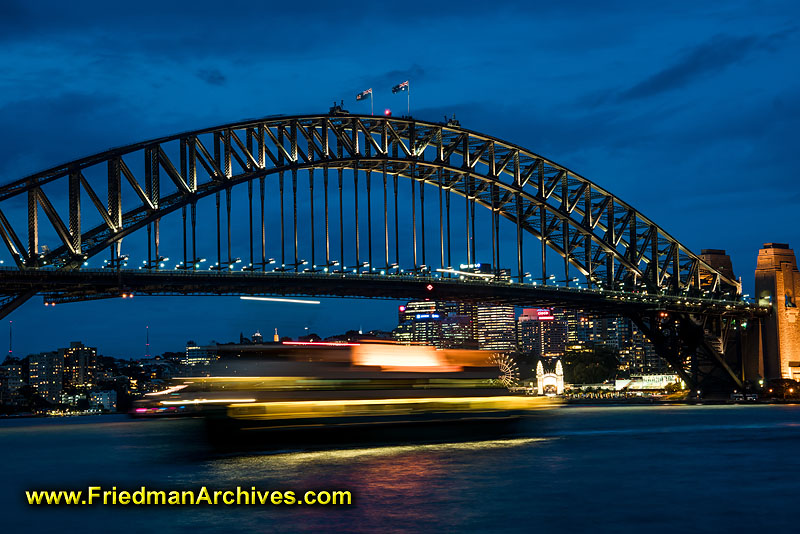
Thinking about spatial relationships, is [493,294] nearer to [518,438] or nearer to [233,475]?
[518,438]

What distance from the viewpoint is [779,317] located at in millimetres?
122188

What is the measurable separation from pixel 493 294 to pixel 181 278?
1212 inches

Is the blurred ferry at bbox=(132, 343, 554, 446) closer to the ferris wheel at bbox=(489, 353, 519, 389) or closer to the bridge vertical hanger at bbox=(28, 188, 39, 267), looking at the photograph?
the ferris wheel at bbox=(489, 353, 519, 389)

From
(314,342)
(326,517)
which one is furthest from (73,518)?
(314,342)

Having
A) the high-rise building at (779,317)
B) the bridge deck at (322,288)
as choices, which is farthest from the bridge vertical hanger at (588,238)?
the high-rise building at (779,317)

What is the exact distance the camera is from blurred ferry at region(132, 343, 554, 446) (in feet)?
144

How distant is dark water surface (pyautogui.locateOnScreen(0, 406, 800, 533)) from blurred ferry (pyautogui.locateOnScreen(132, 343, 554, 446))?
116cm

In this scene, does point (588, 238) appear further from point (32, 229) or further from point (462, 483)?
point (462, 483)

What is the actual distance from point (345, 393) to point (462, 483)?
14.3m

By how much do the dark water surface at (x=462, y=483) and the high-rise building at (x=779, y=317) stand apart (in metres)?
70.4

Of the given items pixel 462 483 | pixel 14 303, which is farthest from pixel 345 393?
pixel 14 303

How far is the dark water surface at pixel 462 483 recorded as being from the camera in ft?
84.4

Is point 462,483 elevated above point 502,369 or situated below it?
below

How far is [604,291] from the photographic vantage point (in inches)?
4382
